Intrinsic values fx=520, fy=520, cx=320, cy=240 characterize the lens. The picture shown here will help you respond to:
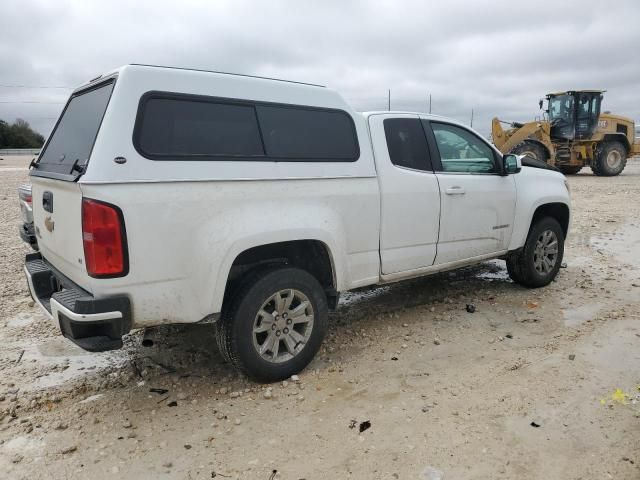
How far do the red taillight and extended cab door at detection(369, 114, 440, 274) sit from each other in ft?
6.54

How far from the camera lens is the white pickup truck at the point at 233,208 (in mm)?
2863

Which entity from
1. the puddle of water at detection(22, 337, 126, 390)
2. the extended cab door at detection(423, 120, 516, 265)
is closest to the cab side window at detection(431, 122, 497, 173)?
the extended cab door at detection(423, 120, 516, 265)

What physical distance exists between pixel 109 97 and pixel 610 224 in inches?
368

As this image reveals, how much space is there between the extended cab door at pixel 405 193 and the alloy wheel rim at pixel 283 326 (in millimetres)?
851

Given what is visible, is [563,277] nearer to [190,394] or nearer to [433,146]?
[433,146]

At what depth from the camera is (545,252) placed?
223 inches

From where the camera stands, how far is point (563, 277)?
615 cm

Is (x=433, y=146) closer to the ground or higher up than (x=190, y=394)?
higher up

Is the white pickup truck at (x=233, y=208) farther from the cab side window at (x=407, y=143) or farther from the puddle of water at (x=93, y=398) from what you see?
the puddle of water at (x=93, y=398)

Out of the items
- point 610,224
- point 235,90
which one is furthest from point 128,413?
point 610,224

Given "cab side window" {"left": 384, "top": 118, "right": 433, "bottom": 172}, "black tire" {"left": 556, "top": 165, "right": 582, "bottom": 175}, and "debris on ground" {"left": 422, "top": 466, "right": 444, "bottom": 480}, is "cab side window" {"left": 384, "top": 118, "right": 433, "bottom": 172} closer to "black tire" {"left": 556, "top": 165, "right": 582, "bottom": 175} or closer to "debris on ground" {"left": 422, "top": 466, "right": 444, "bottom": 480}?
"debris on ground" {"left": 422, "top": 466, "right": 444, "bottom": 480}

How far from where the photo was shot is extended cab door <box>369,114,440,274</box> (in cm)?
409

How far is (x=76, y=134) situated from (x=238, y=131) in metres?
1.09

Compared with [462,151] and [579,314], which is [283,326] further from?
[579,314]
